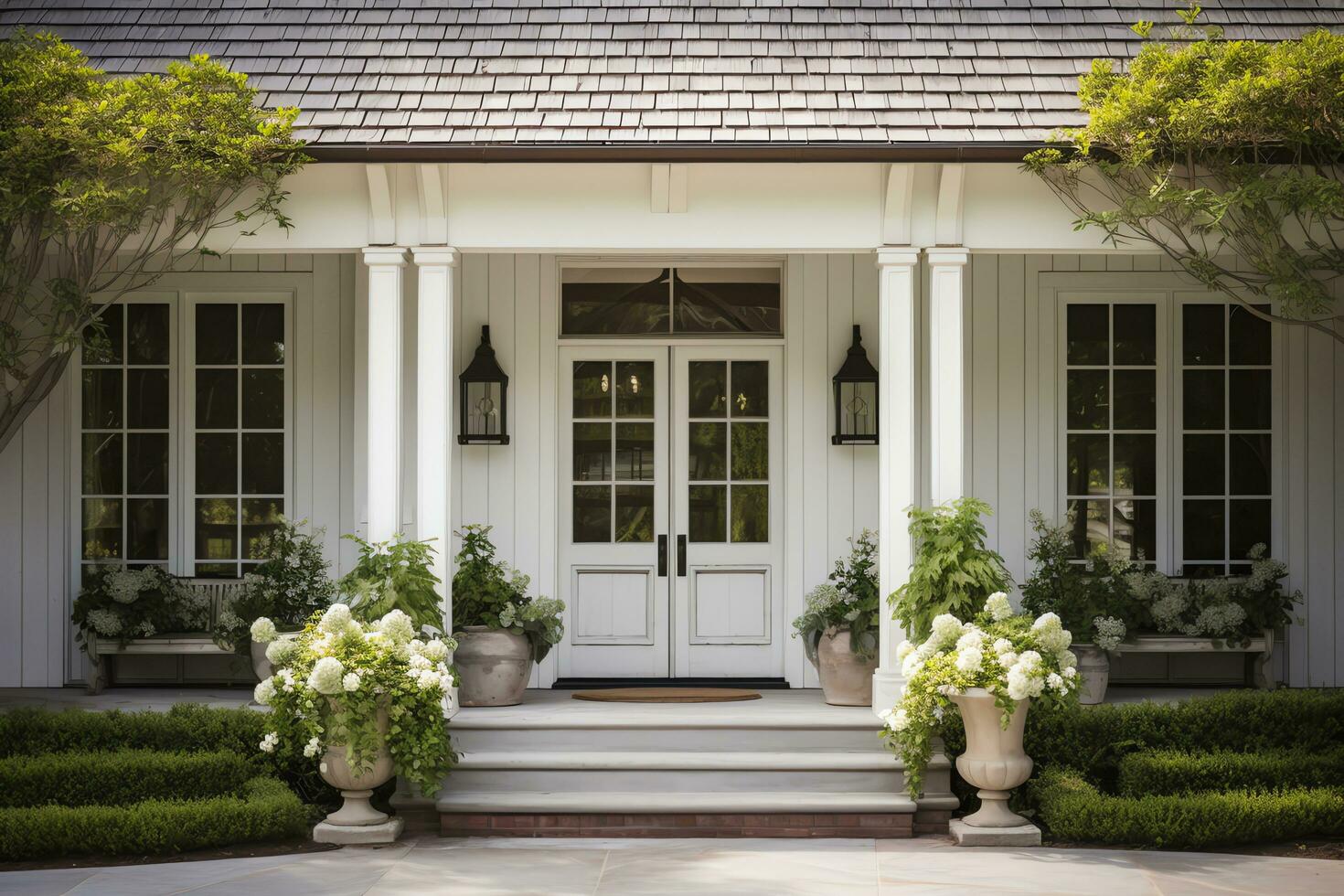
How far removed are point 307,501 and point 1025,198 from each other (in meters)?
5.01

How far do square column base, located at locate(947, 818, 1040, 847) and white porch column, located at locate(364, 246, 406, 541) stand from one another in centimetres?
343

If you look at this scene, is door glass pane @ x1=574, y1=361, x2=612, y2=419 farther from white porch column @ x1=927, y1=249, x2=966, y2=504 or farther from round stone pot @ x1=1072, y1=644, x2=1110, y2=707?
round stone pot @ x1=1072, y1=644, x2=1110, y2=707

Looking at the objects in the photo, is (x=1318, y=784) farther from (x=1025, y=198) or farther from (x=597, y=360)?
(x=597, y=360)

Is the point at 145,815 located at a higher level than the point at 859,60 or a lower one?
lower

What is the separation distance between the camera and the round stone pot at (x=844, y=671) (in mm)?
8273

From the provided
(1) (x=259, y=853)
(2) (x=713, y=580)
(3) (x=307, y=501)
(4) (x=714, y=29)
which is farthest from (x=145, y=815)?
(4) (x=714, y=29)

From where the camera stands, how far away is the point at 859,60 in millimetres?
8195

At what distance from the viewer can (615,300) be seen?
31.3 ft

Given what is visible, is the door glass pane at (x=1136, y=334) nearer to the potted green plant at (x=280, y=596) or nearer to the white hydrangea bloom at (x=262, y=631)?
the potted green plant at (x=280, y=596)

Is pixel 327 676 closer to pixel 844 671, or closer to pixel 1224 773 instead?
pixel 844 671

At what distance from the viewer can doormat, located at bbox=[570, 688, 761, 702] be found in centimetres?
867

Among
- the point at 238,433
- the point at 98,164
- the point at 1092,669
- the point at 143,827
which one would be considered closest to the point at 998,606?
the point at 1092,669

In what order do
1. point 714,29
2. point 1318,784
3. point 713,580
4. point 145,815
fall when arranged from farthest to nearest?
point 713,580
point 714,29
point 1318,784
point 145,815

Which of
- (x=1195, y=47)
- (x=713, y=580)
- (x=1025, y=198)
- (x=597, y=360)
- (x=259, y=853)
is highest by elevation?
(x=1195, y=47)
